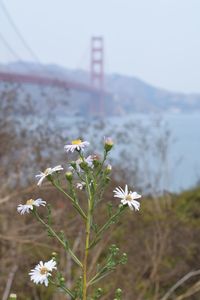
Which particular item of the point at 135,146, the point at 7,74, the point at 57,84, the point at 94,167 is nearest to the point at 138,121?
the point at 135,146

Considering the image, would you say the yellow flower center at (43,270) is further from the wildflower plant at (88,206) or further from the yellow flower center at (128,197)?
the yellow flower center at (128,197)

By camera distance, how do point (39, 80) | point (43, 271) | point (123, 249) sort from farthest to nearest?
point (39, 80) → point (123, 249) → point (43, 271)

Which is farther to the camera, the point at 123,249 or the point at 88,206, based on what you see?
the point at 123,249

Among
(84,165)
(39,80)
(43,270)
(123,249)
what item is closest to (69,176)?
(84,165)

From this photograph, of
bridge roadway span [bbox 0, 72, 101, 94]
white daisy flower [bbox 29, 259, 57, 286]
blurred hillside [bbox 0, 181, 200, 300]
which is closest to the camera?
white daisy flower [bbox 29, 259, 57, 286]

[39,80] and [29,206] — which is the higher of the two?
[39,80]

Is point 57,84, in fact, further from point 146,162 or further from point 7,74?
point 146,162

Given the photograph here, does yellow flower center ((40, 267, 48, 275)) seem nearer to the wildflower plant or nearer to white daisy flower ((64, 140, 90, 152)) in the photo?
the wildflower plant

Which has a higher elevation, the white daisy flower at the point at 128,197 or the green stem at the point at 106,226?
the white daisy flower at the point at 128,197

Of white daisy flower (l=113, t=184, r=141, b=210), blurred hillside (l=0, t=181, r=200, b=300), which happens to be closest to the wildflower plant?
white daisy flower (l=113, t=184, r=141, b=210)

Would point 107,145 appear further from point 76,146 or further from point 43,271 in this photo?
point 43,271

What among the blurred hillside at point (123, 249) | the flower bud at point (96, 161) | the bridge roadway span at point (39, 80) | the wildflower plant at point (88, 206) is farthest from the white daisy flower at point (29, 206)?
the bridge roadway span at point (39, 80)
